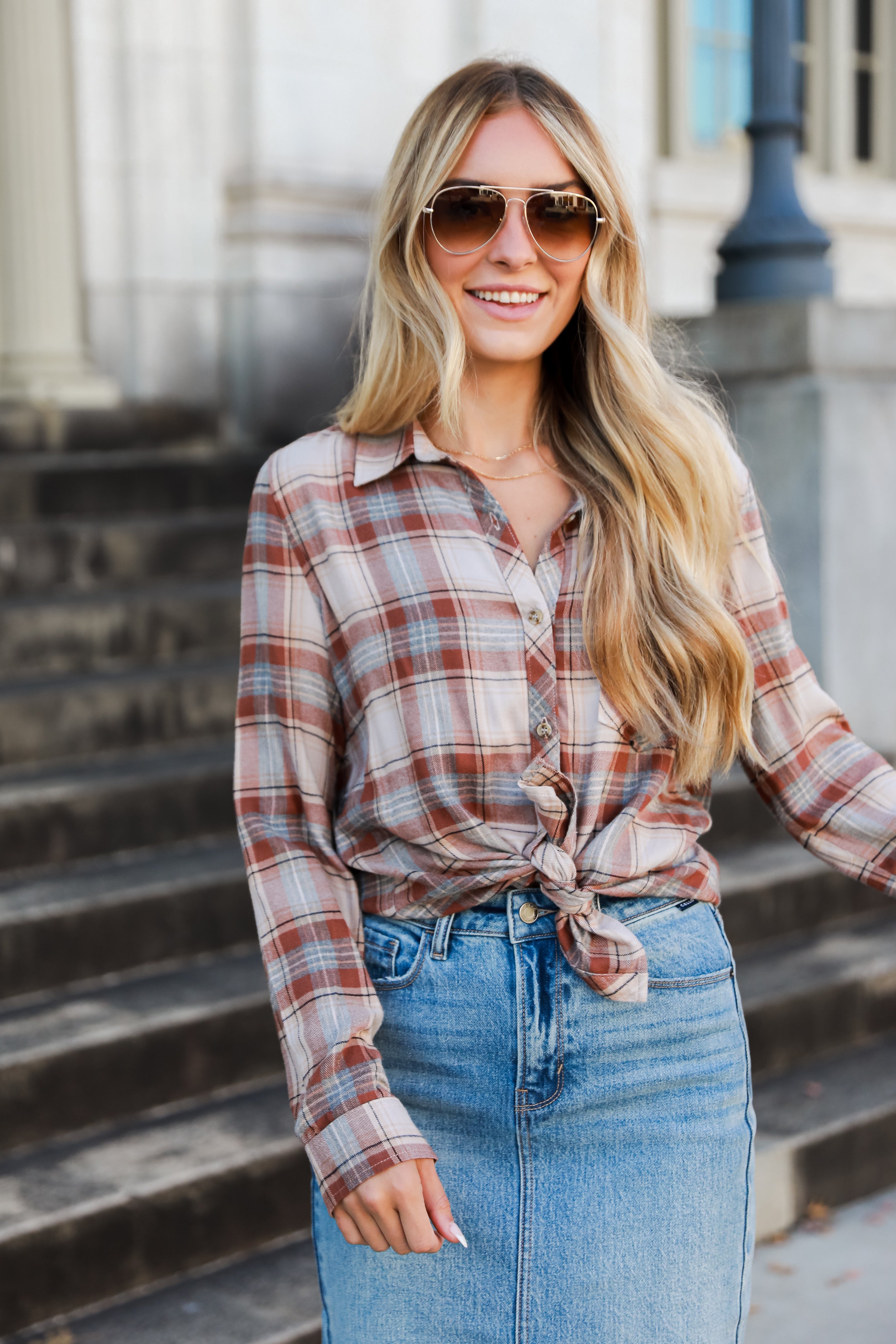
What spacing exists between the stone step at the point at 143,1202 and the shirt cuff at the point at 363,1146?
1507 millimetres

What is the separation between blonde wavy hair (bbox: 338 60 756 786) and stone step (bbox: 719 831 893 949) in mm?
2717

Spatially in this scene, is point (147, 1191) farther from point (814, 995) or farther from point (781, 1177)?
point (814, 995)

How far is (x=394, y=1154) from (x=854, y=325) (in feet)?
13.6

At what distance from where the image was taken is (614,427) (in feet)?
6.12

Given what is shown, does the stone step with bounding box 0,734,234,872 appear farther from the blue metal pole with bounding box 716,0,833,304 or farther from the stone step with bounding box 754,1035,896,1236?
the blue metal pole with bounding box 716,0,833,304

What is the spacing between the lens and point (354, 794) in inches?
69.9

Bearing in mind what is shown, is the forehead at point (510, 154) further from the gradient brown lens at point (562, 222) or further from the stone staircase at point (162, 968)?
the stone staircase at point (162, 968)

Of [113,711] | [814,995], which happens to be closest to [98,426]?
[113,711]

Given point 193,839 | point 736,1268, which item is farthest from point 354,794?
point 193,839

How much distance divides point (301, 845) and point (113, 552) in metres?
3.59

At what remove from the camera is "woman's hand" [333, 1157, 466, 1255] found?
1576 millimetres

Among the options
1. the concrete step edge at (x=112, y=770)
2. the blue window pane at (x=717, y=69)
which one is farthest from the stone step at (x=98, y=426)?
the blue window pane at (x=717, y=69)

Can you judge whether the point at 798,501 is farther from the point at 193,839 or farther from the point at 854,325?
→ the point at 193,839

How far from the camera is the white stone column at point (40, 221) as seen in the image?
5.83 meters
